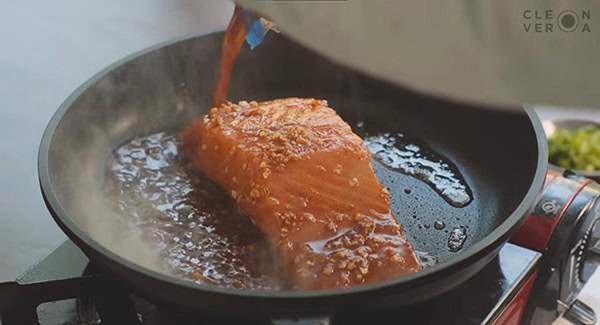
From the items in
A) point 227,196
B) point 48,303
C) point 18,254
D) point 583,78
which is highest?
point 583,78

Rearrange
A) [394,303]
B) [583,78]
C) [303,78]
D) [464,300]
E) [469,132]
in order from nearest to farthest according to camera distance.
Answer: [583,78] → [394,303] → [464,300] → [469,132] → [303,78]

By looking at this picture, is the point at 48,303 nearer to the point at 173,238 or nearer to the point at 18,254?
the point at 173,238

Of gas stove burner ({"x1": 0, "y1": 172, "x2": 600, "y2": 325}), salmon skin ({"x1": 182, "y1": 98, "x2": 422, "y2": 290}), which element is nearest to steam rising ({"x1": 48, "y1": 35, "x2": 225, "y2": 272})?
gas stove burner ({"x1": 0, "y1": 172, "x2": 600, "y2": 325})

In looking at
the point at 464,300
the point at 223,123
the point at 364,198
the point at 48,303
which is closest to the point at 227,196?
the point at 223,123

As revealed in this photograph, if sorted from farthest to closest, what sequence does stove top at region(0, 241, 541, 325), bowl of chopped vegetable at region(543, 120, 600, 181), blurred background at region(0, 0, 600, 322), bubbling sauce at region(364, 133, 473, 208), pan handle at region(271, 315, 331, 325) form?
bowl of chopped vegetable at region(543, 120, 600, 181)
blurred background at region(0, 0, 600, 322)
bubbling sauce at region(364, 133, 473, 208)
stove top at region(0, 241, 541, 325)
pan handle at region(271, 315, 331, 325)

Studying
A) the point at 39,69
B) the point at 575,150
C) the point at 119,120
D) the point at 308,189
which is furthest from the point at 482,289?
the point at 39,69

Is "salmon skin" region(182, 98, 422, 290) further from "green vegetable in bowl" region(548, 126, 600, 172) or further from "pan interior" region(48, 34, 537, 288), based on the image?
"green vegetable in bowl" region(548, 126, 600, 172)

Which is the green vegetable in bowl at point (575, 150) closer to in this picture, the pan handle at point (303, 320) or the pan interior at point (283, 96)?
the pan interior at point (283, 96)
